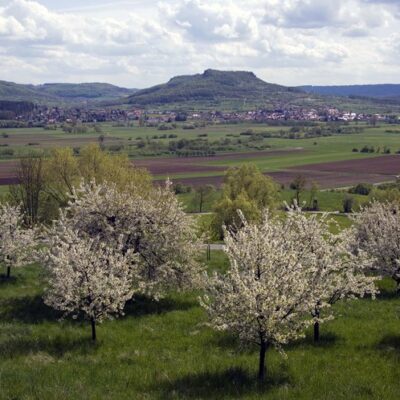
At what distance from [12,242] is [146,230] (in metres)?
11.3

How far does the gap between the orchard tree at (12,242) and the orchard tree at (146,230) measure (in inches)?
278

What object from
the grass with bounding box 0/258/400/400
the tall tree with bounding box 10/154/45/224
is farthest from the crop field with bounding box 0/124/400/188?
the grass with bounding box 0/258/400/400

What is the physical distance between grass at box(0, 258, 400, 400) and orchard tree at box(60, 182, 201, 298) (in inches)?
74.6

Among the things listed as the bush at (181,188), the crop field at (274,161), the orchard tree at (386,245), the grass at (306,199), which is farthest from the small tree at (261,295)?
the crop field at (274,161)

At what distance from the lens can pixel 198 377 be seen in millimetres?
23750

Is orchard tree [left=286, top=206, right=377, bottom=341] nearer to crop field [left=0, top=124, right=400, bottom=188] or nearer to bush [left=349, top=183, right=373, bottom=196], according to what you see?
bush [left=349, top=183, right=373, bottom=196]

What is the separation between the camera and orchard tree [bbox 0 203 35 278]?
4016cm

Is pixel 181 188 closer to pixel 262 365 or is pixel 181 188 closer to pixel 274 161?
pixel 274 161

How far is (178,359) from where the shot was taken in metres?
25.8

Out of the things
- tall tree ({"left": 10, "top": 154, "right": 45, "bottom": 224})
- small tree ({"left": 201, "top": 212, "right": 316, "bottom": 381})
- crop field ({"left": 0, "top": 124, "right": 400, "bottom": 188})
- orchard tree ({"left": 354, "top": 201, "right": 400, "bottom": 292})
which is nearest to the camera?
small tree ({"left": 201, "top": 212, "right": 316, "bottom": 381})

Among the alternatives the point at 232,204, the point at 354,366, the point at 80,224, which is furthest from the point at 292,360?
the point at 232,204

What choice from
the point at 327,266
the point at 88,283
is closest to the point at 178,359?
the point at 88,283

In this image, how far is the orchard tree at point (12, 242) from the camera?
132 feet

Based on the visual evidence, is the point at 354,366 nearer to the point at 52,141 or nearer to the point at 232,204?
the point at 232,204
